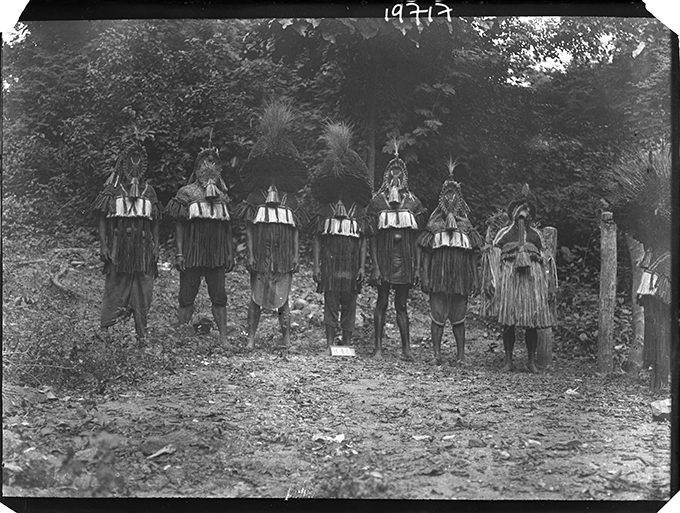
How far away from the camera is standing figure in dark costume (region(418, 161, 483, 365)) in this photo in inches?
380

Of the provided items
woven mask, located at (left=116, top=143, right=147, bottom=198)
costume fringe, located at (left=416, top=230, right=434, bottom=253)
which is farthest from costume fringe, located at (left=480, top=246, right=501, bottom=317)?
woven mask, located at (left=116, top=143, right=147, bottom=198)

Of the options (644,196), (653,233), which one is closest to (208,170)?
(644,196)

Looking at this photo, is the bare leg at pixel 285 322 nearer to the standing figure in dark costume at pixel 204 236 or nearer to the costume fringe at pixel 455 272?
the standing figure in dark costume at pixel 204 236

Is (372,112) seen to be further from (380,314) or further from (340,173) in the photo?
(380,314)

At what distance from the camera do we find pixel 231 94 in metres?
9.53

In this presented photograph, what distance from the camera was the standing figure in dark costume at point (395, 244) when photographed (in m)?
9.70

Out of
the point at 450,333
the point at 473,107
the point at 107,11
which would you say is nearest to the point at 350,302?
the point at 450,333

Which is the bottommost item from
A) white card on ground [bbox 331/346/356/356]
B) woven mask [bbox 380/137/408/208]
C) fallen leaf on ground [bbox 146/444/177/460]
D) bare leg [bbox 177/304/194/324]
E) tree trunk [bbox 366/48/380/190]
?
fallen leaf on ground [bbox 146/444/177/460]

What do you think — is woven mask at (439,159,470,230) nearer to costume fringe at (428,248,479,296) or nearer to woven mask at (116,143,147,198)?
costume fringe at (428,248,479,296)

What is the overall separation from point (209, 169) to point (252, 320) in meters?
1.63

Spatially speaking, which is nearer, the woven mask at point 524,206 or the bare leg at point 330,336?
the woven mask at point 524,206

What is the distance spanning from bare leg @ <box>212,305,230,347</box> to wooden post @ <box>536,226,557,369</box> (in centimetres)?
323

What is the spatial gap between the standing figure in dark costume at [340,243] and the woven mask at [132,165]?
1794 mm

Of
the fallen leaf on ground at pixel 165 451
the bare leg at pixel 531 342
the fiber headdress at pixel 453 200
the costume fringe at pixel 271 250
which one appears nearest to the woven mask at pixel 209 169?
the costume fringe at pixel 271 250
